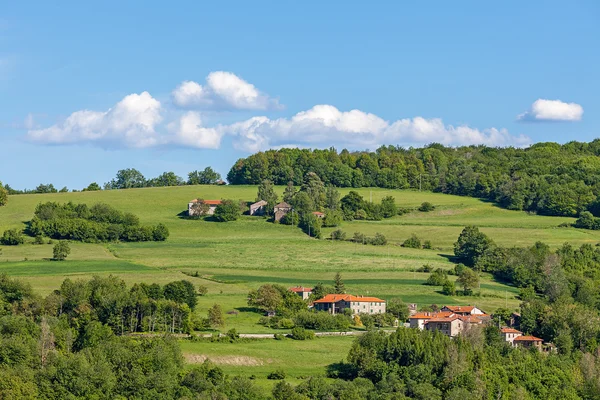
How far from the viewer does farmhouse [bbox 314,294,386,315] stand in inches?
4776

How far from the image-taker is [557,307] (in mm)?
120375

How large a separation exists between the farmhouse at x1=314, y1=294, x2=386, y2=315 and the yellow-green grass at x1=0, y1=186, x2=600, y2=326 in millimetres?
5569

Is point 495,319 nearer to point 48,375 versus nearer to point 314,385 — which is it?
point 314,385

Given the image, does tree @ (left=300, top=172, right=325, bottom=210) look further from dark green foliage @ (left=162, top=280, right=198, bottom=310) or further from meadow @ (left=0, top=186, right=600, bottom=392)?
dark green foliage @ (left=162, top=280, right=198, bottom=310)

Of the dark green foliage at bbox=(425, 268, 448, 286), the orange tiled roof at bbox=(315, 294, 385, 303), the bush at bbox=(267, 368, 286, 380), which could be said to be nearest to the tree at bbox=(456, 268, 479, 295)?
the dark green foliage at bbox=(425, 268, 448, 286)

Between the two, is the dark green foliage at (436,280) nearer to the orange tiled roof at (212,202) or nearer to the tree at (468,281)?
the tree at (468,281)

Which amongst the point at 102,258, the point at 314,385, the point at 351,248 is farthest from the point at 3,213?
the point at 314,385

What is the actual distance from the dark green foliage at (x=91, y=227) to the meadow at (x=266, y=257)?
9.78 feet

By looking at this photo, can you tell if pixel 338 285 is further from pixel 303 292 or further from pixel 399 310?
pixel 399 310

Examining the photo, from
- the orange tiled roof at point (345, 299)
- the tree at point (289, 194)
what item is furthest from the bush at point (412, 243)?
the orange tiled roof at point (345, 299)

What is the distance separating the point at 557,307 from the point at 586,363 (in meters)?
17.8

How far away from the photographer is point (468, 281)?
437 ft

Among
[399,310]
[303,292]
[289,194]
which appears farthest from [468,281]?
[289,194]

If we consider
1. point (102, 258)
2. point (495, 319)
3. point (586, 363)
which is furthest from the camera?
point (102, 258)
